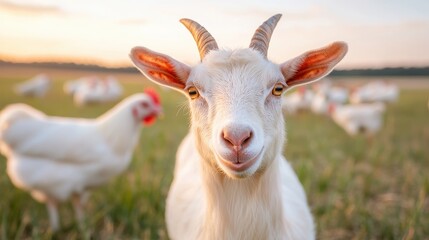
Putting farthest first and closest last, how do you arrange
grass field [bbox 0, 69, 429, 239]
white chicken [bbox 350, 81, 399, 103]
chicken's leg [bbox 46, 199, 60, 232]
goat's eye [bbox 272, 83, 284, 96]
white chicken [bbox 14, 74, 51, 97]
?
white chicken [bbox 14, 74, 51, 97] → white chicken [bbox 350, 81, 399, 103] → chicken's leg [bbox 46, 199, 60, 232] → grass field [bbox 0, 69, 429, 239] → goat's eye [bbox 272, 83, 284, 96]

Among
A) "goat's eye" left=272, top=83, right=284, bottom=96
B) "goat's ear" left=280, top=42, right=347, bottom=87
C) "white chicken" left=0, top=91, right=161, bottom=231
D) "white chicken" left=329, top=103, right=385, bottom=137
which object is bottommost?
"white chicken" left=329, top=103, right=385, bottom=137

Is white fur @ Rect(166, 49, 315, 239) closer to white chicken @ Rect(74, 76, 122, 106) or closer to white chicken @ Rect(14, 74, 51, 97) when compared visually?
white chicken @ Rect(74, 76, 122, 106)

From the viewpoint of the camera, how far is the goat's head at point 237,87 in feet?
6.10

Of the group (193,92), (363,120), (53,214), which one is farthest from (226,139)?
(363,120)

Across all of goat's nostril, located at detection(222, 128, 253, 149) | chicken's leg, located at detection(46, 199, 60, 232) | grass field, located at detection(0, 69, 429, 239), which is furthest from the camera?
chicken's leg, located at detection(46, 199, 60, 232)

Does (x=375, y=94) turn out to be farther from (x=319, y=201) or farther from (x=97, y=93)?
(x=319, y=201)

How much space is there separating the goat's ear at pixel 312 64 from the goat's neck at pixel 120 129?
302 centimetres

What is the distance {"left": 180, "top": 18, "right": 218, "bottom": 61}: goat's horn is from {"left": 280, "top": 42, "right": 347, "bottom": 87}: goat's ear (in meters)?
0.43

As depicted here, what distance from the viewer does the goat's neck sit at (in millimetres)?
4852

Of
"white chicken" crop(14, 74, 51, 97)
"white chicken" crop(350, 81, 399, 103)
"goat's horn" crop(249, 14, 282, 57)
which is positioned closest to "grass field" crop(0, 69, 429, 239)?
"goat's horn" crop(249, 14, 282, 57)

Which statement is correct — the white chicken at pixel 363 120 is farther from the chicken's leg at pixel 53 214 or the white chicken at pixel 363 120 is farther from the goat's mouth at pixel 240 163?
the goat's mouth at pixel 240 163

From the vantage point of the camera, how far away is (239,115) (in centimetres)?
190

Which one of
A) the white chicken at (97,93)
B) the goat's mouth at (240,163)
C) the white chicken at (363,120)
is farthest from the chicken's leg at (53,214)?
the white chicken at (97,93)

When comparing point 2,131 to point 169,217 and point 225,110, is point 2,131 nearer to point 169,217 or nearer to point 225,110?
point 169,217
